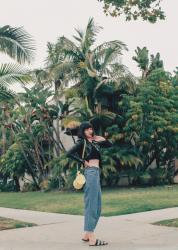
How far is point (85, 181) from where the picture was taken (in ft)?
25.0

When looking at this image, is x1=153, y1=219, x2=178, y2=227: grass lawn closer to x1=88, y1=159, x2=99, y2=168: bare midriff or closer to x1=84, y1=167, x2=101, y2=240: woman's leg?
x1=84, y1=167, x2=101, y2=240: woman's leg

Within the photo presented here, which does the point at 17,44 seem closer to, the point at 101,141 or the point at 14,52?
the point at 14,52

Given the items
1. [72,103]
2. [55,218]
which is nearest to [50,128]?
[72,103]

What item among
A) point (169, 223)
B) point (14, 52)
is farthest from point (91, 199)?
point (14, 52)

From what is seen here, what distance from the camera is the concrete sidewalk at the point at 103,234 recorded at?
24.4ft


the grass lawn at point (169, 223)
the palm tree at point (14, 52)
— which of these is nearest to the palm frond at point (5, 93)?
the palm tree at point (14, 52)

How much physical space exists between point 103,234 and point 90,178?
149 centimetres

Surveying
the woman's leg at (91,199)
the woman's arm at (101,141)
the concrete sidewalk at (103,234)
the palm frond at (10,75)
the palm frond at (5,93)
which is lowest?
the concrete sidewalk at (103,234)

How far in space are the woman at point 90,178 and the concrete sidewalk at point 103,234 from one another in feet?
0.91

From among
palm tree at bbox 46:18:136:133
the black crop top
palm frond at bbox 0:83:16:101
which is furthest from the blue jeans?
palm tree at bbox 46:18:136:133

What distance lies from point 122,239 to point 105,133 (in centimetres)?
1523

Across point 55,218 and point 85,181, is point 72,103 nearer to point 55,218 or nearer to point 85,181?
point 55,218

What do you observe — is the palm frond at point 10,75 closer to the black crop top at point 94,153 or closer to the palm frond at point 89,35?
the black crop top at point 94,153

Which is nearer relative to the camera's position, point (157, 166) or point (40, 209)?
point (40, 209)
